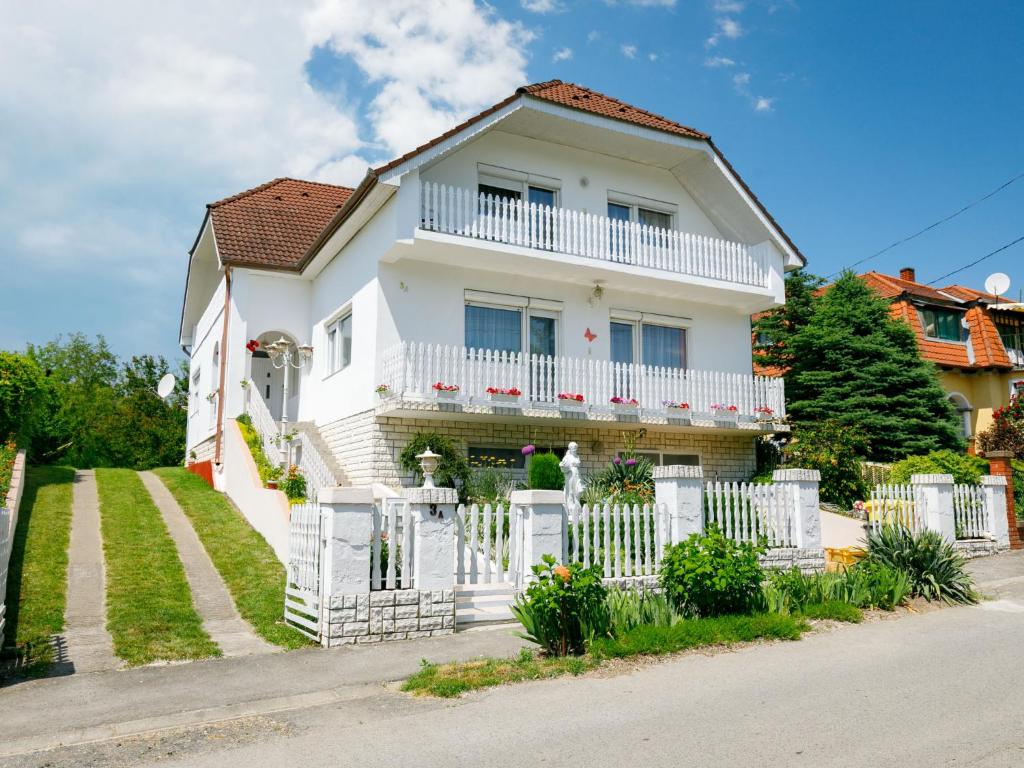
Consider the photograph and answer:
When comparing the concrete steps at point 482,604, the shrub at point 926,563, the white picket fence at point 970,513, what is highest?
the white picket fence at point 970,513

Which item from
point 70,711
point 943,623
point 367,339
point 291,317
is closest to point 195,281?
point 291,317

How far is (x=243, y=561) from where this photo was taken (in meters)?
11.9

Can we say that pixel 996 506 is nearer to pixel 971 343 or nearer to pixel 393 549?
pixel 393 549

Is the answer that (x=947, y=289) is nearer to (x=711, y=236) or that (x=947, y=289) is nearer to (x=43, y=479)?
(x=711, y=236)

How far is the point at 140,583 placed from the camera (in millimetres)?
10383

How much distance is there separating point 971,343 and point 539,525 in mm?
25704

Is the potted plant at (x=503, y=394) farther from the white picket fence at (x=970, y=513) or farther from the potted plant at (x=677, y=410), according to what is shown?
the white picket fence at (x=970, y=513)

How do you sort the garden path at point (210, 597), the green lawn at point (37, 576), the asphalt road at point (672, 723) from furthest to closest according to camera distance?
1. the garden path at point (210, 597)
2. the green lawn at point (37, 576)
3. the asphalt road at point (672, 723)

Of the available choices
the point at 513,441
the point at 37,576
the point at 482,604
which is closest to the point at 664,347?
the point at 513,441

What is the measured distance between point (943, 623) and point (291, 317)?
1500 cm

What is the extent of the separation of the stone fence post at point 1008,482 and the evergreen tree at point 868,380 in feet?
14.4

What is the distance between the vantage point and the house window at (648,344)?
705 inches

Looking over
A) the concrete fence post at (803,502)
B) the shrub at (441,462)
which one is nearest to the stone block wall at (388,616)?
the concrete fence post at (803,502)

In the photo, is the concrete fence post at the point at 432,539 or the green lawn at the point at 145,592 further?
the concrete fence post at the point at 432,539
